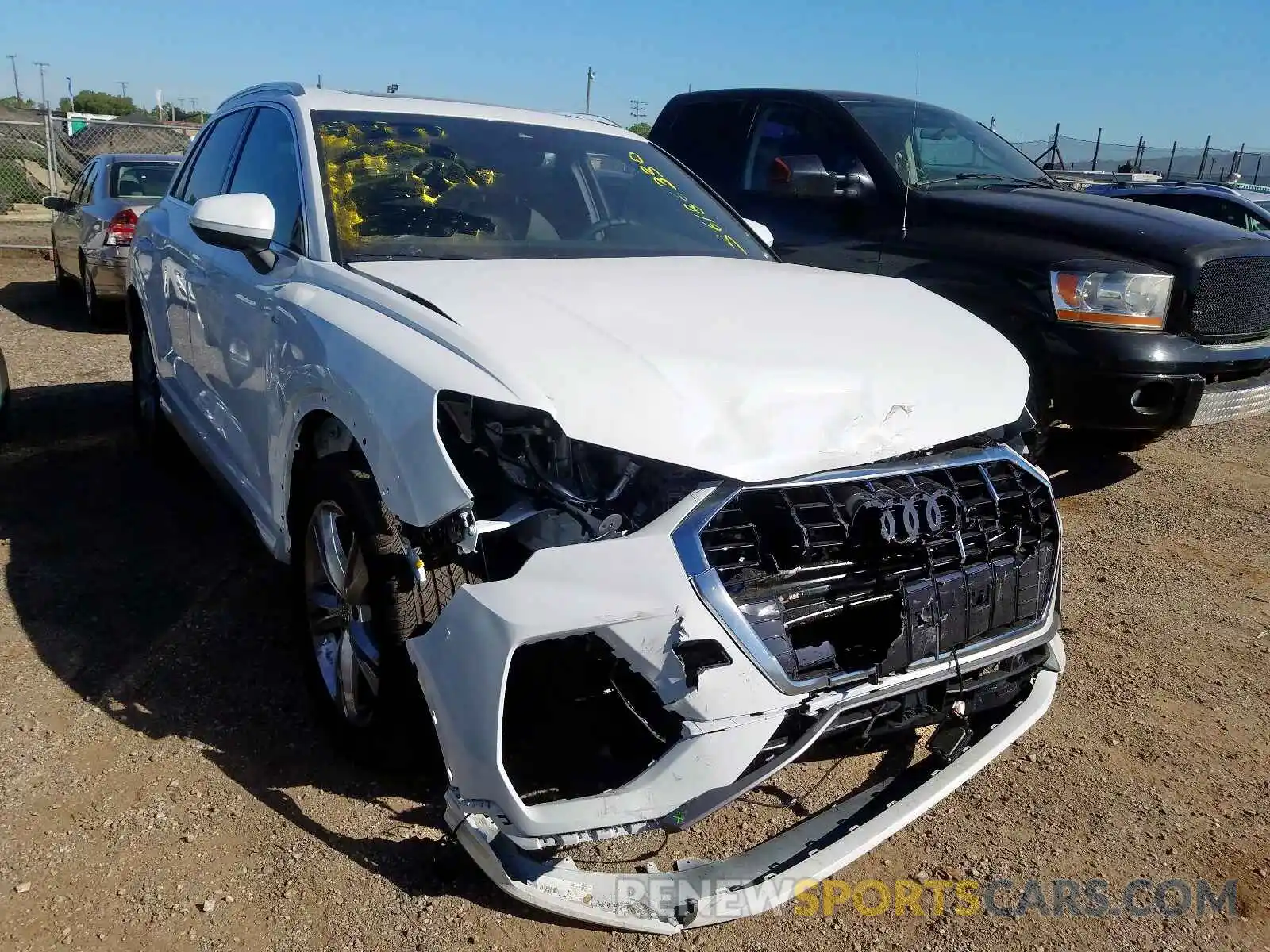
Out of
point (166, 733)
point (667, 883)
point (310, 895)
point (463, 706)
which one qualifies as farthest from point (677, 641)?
point (166, 733)

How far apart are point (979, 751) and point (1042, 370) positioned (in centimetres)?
275

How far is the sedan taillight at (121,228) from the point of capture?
29.8 feet

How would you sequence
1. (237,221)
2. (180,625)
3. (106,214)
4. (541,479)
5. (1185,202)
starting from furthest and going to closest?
(1185,202), (106,214), (180,625), (237,221), (541,479)

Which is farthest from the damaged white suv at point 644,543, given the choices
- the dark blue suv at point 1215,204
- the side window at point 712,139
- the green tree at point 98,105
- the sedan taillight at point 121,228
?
the green tree at point 98,105

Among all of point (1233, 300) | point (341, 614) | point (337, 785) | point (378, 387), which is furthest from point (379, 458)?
point (1233, 300)

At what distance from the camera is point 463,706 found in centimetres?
212

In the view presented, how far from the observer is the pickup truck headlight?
15.6 ft

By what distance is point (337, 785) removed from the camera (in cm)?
280

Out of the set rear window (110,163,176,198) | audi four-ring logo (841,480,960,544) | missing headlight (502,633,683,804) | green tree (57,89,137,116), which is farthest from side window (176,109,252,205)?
green tree (57,89,137,116)

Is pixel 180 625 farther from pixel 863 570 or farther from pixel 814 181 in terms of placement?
pixel 814 181

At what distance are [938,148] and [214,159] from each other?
3.93 metres

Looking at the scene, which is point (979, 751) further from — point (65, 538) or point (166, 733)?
point (65, 538)

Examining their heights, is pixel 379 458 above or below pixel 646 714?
above

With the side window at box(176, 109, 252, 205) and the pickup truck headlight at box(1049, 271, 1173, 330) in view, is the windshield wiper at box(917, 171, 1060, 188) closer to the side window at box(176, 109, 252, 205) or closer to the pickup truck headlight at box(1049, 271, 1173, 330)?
the pickup truck headlight at box(1049, 271, 1173, 330)
